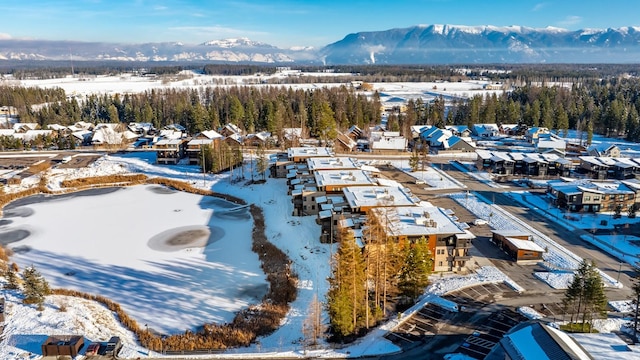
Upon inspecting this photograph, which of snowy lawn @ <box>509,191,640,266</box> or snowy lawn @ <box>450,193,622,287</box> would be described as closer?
snowy lawn @ <box>450,193,622,287</box>

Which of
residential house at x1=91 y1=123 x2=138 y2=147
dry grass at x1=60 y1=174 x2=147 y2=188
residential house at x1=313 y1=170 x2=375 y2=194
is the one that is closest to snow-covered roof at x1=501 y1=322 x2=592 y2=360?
residential house at x1=313 y1=170 x2=375 y2=194

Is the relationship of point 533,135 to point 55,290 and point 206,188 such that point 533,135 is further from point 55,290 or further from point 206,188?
point 55,290

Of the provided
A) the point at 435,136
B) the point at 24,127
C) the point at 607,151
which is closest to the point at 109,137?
the point at 24,127

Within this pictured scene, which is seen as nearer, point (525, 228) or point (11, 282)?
point (11, 282)

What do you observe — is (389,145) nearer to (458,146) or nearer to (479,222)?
(458,146)

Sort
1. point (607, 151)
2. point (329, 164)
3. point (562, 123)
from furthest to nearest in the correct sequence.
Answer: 1. point (562, 123)
2. point (607, 151)
3. point (329, 164)

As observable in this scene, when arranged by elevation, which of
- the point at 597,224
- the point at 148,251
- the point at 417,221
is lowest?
the point at 148,251

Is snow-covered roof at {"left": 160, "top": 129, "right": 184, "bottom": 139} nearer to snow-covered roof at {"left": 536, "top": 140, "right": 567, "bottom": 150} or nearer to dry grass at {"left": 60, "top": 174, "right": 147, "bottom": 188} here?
dry grass at {"left": 60, "top": 174, "right": 147, "bottom": 188}
